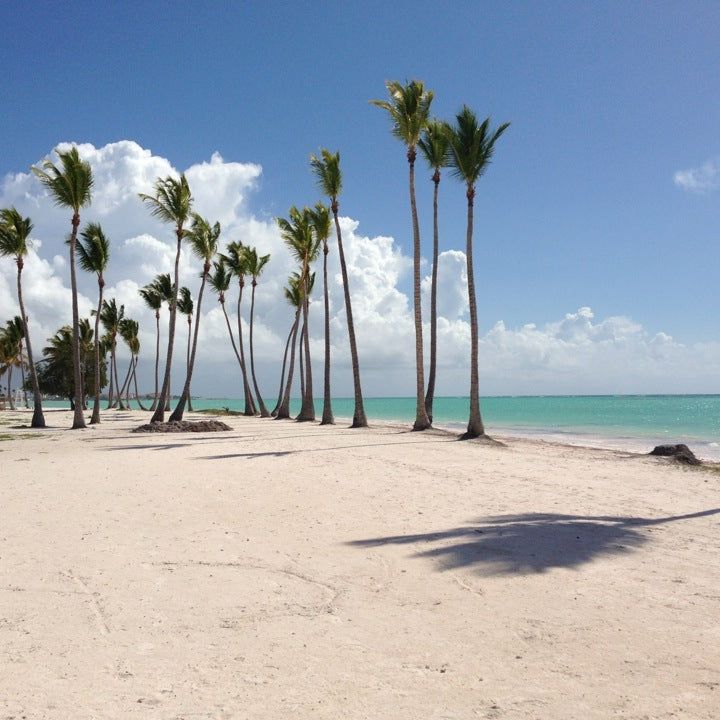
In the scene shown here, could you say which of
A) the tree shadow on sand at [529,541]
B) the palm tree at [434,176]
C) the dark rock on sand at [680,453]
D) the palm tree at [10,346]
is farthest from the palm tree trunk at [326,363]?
the palm tree at [10,346]

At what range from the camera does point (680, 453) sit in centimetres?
1568

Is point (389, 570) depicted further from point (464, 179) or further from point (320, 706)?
point (464, 179)

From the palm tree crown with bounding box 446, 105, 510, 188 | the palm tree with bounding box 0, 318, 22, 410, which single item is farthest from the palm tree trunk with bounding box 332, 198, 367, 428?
the palm tree with bounding box 0, 318, 22, 410

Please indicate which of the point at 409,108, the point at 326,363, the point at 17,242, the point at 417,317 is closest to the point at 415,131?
the point at 409,108

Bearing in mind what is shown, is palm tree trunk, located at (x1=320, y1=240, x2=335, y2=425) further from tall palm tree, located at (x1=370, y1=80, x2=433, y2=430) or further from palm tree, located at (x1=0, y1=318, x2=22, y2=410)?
palm tree, located at (x1=0, y1=318, x2=22, y2=410)

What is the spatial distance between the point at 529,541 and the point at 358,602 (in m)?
2.71

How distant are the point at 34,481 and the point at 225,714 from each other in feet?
31.0

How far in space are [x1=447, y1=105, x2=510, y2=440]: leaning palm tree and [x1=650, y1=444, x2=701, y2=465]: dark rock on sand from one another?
20.5ft

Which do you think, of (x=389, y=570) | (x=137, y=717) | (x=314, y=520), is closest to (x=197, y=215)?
(x=314, y=520)

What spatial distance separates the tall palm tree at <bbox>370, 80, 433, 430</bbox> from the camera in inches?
953

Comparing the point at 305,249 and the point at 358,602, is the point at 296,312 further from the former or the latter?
the point at 358,602

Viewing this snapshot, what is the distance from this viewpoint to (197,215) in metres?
32.2

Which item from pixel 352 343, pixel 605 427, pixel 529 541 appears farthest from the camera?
pixel 605 427

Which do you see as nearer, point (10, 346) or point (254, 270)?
point (254, 270)
